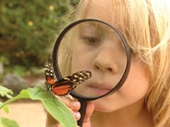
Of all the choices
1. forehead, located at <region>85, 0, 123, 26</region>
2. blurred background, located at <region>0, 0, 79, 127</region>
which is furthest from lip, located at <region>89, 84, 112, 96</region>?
blurred background, located at <region>0, 0, 79, 127</region>

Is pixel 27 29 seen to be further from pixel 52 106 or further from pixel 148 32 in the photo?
pixel 52 106

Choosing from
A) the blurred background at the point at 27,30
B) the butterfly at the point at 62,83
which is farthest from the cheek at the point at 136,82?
the blurred background at the point at 27,30

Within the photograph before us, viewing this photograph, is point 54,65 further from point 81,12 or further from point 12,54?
point 12,54

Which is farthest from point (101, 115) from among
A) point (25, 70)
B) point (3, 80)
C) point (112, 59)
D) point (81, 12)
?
point (25, 70)

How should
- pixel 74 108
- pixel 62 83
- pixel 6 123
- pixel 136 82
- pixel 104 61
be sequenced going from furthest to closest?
pixel 136 82 < pixel 104 61 < pixel 74 108 < pixel 62 83 < pixel 6 123

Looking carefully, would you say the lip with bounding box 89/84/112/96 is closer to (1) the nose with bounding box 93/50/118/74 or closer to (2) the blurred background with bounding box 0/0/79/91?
(1) the nose with bounding box 93/50/118/74

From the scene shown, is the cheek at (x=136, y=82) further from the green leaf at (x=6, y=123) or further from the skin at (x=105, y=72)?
the green leaf at (x=6, y=123)

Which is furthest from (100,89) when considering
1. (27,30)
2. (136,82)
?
(27,30)
